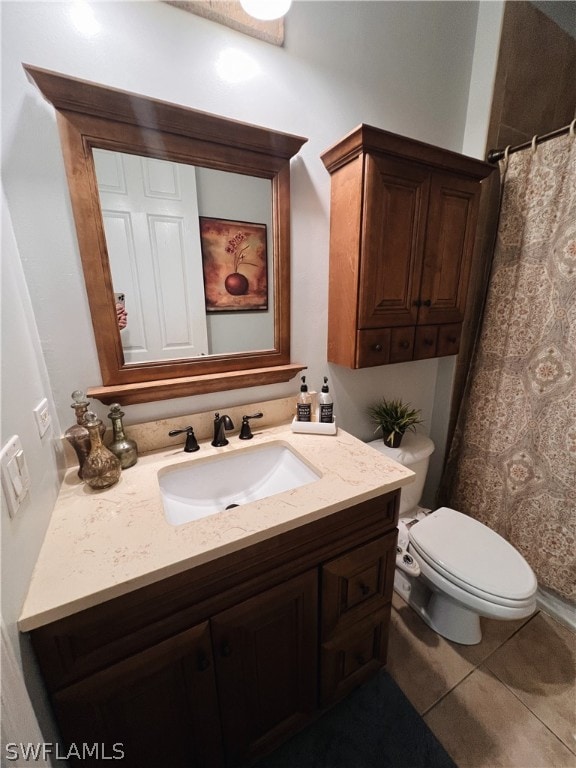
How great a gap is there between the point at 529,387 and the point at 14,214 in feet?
6.40

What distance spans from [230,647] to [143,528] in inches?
14.6

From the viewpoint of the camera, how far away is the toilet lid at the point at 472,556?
3.49ft

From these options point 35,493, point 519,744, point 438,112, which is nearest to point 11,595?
point 35,493

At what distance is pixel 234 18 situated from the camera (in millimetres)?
922

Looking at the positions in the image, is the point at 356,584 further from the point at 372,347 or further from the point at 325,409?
the point at 372,347

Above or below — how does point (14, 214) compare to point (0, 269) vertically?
above

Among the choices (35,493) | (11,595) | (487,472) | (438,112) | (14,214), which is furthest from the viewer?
(487,472)

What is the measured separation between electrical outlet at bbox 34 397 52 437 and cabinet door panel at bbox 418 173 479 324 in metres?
1.34

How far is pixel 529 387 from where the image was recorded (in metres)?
1.36

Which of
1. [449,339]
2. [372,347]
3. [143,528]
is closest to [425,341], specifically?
[449,339]

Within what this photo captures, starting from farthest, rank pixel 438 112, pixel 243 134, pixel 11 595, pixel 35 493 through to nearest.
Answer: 1. pixel 438 112
2. pixel 243 134
3. pixel 35 493
4. pixel 11 595

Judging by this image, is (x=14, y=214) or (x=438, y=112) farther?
(x=438, y=112)

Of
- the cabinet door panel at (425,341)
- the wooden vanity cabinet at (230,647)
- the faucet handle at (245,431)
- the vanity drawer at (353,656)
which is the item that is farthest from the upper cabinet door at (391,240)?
the vanity drawer at (353,656)

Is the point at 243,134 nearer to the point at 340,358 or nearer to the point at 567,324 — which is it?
the point at 340,358
